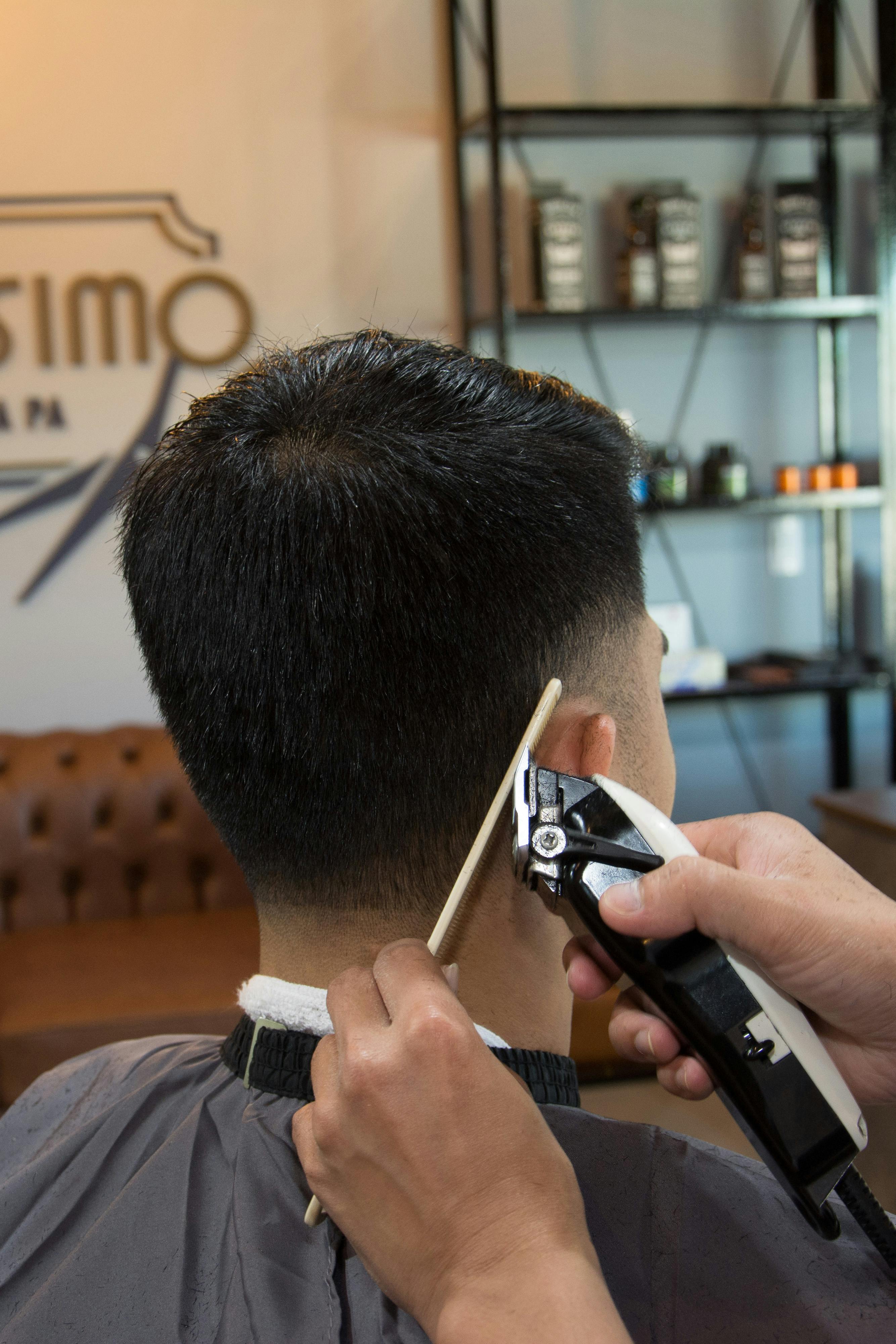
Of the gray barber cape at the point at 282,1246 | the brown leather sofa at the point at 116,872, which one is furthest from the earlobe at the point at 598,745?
the brown leather sofa at the point at 116,872

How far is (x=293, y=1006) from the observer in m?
1.06

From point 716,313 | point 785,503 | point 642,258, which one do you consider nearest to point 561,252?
point 642,258

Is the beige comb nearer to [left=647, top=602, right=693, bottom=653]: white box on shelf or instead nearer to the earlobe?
the earlobe

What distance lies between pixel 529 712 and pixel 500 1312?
0.47m

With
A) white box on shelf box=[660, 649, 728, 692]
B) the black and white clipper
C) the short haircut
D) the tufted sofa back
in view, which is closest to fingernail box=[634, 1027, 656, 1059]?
the black and white clipper

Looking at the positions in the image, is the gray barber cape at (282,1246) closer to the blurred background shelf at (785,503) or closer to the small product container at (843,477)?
the blurred background shelf at (785,503)

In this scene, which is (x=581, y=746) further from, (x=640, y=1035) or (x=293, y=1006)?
(x=293, y=1006)

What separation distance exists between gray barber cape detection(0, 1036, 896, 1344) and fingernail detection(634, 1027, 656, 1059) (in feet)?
0.38

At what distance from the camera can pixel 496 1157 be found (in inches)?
29.4

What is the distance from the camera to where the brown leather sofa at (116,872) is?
9.52 feet

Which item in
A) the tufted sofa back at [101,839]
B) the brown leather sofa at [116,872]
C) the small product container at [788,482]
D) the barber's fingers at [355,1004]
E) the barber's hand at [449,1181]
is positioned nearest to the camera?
the barber's hand at [449,1181]

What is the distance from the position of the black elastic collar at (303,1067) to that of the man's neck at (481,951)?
17 mm

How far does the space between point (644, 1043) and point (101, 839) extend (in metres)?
2.54

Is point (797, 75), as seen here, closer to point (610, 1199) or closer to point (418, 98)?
point (418, 98)
